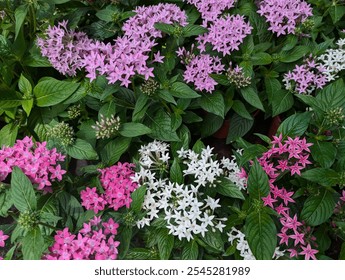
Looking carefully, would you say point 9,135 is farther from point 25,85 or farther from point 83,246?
point 83,246

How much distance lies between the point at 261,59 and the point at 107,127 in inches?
28.8

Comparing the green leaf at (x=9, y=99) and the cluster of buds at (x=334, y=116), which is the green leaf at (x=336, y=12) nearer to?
the cluster of buds at (x=334, y=116)

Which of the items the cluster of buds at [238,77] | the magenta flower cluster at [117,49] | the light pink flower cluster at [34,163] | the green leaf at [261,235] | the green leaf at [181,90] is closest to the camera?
the green leaf at [261,235]

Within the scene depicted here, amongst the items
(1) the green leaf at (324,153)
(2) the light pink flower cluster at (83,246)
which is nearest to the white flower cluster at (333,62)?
(1) the green leaf at (324,153)

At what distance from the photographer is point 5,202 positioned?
1271 millimetres

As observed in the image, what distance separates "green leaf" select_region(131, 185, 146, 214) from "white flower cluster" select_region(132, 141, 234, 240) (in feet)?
0.10

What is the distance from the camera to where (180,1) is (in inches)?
68.8

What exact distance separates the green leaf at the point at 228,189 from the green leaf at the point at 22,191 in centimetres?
64

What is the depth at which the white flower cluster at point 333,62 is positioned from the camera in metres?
1.59

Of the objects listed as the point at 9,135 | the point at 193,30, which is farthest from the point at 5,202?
the point at 193,30

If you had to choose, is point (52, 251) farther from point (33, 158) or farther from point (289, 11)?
point (289, 11)

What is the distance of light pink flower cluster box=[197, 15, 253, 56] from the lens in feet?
5.04

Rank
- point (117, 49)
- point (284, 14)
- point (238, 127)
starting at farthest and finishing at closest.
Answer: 1. point (238, 127)
2. point (284, 14)
3. point (117, 49)

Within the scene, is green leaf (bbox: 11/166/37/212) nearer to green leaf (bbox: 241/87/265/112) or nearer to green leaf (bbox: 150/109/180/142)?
green leaf (bbox: 150/109/180/142)
